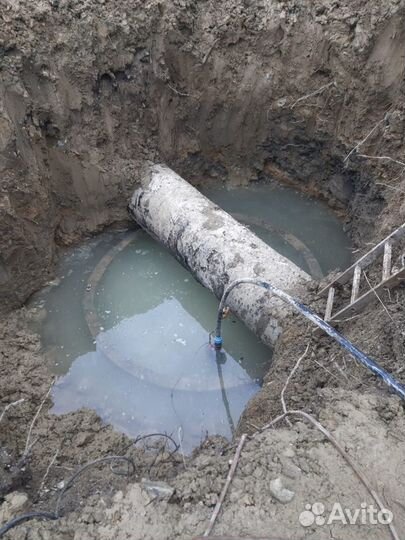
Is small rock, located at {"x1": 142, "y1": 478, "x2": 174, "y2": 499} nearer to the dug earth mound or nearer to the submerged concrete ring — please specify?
the dug earth mound

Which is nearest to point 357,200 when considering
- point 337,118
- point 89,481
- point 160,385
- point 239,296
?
point 337,118

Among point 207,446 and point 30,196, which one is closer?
point 207,446

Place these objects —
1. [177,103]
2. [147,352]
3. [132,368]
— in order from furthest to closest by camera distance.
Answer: [177,103] → [147,352] → [132,368]

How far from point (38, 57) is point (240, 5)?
309 centimetres

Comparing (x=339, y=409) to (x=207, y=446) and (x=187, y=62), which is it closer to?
(x=207, y=446)

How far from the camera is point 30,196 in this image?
613cm

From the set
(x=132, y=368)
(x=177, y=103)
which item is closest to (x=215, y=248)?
(x=132, y=368)

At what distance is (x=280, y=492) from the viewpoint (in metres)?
3.12

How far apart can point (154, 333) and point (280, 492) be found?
132 inches

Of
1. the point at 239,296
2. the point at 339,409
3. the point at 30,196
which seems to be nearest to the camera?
the point at 339,409

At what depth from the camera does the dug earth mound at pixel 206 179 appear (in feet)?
10.5

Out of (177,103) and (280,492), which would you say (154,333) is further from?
(177,103)

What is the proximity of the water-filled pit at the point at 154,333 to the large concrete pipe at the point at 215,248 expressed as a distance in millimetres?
547

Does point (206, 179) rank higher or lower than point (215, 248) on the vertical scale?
higher
